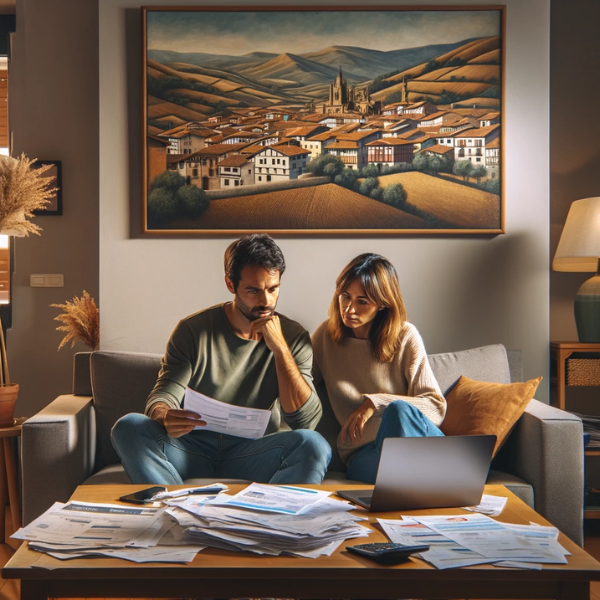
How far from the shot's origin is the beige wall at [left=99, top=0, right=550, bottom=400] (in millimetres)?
2783

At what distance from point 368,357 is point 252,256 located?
20.7 inches

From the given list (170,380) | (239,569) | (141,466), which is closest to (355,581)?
(239,569)

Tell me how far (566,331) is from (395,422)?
1.68 meters

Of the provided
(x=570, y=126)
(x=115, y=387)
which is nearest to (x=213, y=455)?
(x=115, y=387)

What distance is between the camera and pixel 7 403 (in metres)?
2.69

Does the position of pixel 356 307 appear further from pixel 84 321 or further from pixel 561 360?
pixel 84 321

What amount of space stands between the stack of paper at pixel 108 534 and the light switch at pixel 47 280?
1999 millimetres

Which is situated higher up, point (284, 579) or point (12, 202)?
point (12, 202)

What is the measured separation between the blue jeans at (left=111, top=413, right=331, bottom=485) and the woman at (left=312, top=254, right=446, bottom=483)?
0.70ft

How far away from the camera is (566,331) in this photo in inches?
127

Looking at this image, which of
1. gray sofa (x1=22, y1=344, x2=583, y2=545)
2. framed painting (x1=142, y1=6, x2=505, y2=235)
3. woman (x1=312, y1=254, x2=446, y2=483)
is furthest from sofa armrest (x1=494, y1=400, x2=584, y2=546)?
framed painting (x1=142, y1=6, x2=505, y2=235)

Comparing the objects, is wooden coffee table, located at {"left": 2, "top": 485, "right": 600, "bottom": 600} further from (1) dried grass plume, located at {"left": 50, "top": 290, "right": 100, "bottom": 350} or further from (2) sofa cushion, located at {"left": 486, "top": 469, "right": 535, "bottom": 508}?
(1) dried grass plume, located at {"left": 50, "top": 290, "right": 100, "bottom": 350}

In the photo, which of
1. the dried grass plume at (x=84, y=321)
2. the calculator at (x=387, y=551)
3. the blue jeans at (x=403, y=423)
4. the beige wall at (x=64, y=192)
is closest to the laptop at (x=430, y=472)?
the calculator at (x=387, y=551)

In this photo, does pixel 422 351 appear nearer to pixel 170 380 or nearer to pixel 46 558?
pixel 170 380
